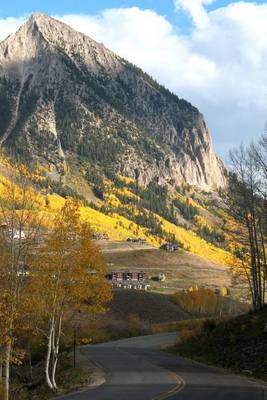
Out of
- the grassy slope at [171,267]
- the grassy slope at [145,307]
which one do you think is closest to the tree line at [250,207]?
the grassy slope at [145,307]

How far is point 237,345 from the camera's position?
38.5 metres

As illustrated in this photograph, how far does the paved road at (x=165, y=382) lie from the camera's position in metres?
25.9

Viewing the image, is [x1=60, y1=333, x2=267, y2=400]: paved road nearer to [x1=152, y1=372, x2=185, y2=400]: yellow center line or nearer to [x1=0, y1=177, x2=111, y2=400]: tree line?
[x1=152, y1=372, x2=185, y2=400]: yellow center line

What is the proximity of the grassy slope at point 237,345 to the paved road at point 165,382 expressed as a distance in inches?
49.9

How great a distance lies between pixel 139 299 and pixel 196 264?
8042cm

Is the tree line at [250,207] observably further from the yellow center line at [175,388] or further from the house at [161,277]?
the house at [161,277]

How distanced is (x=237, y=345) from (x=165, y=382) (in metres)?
8.66

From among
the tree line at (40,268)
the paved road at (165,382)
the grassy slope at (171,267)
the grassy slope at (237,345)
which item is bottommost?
the paved road at (165,382)

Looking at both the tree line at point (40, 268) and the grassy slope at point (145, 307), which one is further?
the grassy slope at point (145, 307)

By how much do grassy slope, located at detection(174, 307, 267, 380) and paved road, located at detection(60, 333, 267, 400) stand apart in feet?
4.16

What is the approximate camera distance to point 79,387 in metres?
33.1

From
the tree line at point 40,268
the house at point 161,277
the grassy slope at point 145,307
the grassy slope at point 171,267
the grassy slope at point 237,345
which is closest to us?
the tree line at point 40,268

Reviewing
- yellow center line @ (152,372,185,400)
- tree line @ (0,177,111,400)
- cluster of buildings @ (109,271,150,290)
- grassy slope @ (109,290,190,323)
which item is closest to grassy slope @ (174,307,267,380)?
yellow center line @ (152,372,185,400)

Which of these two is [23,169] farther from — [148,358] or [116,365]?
[148,358]
